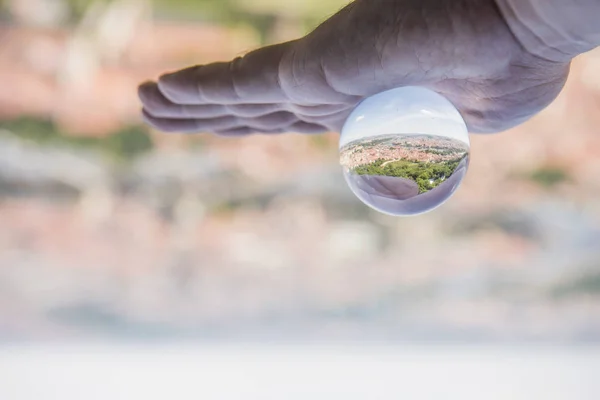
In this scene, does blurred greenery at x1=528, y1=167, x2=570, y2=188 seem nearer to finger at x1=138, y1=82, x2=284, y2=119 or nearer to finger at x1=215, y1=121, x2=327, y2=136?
finger at x1=215, y1=121, x2=327, y2=136

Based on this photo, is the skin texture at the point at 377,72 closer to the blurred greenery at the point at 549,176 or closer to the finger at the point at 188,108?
the finger at the point at 188,108

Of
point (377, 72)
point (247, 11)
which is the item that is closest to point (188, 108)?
point (377, 72)

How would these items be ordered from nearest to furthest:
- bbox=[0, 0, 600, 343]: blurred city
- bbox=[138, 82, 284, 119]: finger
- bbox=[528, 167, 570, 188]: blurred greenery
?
bbox=[138, 82, 284, 119]: finger
bbox=[0, 0, 600, 343]: blurred city
bbox=[528, 167, 570, 188]: blurred greenery

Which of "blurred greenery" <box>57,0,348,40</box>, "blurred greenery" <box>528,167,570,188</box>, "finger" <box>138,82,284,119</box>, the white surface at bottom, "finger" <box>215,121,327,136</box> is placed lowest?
"finger" <box>138,82,284,119</box>

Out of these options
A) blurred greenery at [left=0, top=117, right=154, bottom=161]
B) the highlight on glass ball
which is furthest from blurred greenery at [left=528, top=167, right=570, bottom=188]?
the highlight on glass ball

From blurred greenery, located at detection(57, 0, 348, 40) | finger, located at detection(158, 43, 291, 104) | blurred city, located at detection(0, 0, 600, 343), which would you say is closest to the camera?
finger, located at detection(158, 43, 291, 104)

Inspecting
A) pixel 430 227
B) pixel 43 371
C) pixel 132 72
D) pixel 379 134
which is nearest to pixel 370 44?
pixel 379 134

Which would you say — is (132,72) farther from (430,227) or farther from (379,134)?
(379,134)

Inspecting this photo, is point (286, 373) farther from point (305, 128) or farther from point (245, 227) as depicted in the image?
point (305, 128)
